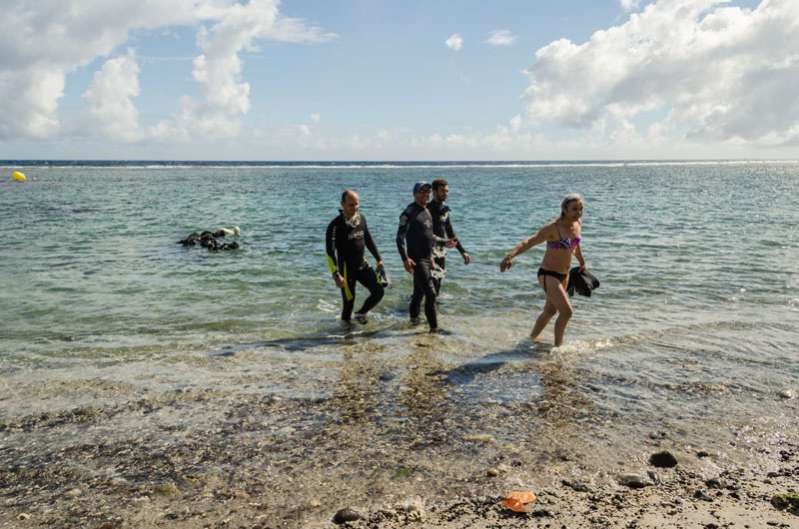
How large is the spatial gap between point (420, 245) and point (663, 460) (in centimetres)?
568

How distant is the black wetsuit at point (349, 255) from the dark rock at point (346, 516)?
5570mm

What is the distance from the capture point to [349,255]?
9.79 meters

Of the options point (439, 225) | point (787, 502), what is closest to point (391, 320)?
point (439, 225)

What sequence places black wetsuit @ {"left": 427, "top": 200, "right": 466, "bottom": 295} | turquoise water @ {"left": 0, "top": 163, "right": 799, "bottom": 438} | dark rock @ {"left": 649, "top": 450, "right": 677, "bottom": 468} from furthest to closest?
black wetsuit @ {"left": 427, "top": 200, "right": 466, "bottom": 295}, turquoise water @ {"left": 0, "top": 163, "right": 799, "bottom": 438}, dark rock @ {"left": 649, "top": 450, "right": 677, "bottom": 468}

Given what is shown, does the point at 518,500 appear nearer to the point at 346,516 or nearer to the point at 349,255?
the point at 346,516

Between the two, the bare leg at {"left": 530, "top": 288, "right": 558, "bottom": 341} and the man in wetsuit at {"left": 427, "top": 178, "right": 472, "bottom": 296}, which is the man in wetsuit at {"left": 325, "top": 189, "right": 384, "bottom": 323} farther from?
the bare leg at {"left": 530, "top": 288, "right": 558, "bottom": 341}

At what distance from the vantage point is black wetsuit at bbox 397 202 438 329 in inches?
375

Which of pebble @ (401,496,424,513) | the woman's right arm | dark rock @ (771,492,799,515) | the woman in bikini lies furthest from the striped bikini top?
pebble @ (401,496,424,513)

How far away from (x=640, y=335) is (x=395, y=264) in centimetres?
847

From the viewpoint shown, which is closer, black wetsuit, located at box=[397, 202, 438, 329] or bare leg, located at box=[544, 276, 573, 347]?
bare leg, located at box=[544, 276, 573, 347]

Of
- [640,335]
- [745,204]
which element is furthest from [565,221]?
[745,204]

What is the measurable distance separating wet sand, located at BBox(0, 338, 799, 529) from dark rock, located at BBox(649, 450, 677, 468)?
0.08m

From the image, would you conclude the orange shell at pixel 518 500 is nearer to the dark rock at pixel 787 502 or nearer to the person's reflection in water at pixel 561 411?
the person's reflection in water at pixel 561 411

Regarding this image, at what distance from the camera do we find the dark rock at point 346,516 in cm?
407
